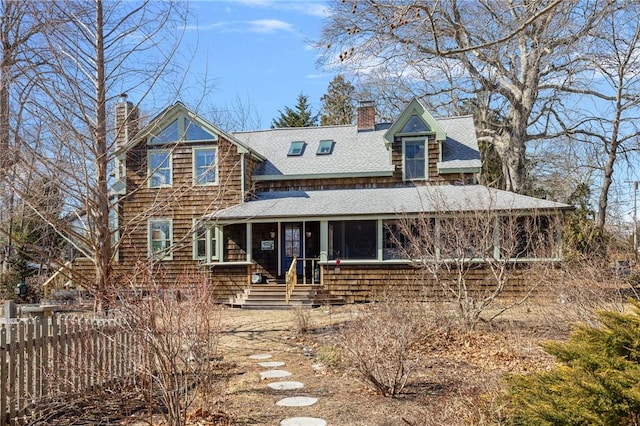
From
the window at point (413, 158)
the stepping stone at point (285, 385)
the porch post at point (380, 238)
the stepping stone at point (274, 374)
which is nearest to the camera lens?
the stepping stone at point (285, 385)

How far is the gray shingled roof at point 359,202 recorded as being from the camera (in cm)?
1712

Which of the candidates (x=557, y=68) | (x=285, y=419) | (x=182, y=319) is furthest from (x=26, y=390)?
(x=557, y=68)

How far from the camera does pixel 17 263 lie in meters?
19.7

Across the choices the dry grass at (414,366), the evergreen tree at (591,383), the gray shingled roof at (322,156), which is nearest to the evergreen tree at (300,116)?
the gray shingled roof at (322,156)

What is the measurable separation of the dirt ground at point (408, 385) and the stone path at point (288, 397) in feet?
0.33

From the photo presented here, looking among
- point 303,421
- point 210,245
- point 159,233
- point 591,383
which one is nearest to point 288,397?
point 303,421

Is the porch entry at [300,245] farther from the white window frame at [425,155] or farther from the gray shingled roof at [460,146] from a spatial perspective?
the gray shingled roof at [460,146]

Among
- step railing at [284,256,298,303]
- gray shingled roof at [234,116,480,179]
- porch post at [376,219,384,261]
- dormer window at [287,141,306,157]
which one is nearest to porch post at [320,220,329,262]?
step railing at [284,256,298,303]

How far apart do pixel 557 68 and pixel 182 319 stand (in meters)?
23.0

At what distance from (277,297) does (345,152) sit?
265 inches

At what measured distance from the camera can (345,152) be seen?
21.3 meters

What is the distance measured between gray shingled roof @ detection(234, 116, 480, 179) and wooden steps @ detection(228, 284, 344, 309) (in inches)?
184

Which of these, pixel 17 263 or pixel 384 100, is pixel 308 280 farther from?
pixel 384 100

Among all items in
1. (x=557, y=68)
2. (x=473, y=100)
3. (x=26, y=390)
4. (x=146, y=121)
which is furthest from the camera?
(x=473, y=100)
